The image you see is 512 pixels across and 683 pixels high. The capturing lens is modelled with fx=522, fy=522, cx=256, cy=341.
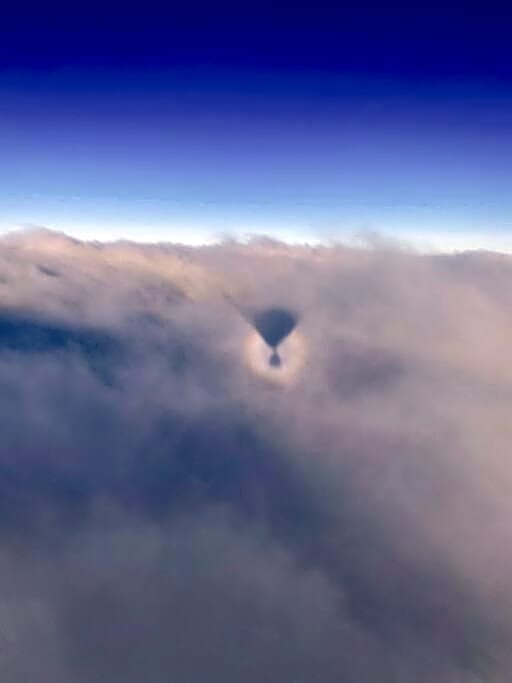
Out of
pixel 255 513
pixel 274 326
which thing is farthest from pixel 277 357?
pixel 255 513

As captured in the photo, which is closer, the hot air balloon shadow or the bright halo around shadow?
the bright halo around shadow

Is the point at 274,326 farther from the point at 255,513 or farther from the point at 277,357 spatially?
the point at 255,513

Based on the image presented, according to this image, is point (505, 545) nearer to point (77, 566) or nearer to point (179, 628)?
Result: point (179, 628)

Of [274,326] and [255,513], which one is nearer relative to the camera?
[255,513]

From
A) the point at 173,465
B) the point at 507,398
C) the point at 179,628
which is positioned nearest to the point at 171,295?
the point at 173,465

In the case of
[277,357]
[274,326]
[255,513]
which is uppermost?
[274,326]
